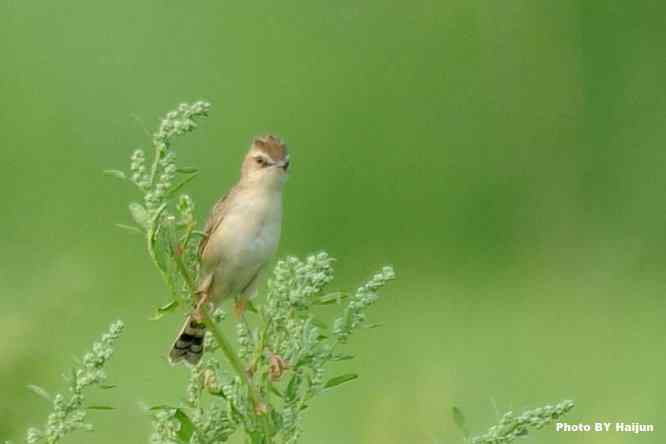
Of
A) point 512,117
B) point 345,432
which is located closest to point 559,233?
point 512,117

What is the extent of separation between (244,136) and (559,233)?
1.78 metres

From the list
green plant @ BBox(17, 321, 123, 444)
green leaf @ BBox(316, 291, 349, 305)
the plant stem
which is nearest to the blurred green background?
green leaf @ BBox(316, 291, 349, 305)

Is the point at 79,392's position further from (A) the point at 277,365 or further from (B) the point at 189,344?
(B) the point at 189,344

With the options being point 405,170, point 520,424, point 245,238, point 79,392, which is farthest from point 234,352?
point 405,170

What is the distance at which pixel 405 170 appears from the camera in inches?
414

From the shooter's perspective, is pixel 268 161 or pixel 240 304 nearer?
pixel 240 304

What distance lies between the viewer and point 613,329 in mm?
8500

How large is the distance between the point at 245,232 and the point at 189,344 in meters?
0.29

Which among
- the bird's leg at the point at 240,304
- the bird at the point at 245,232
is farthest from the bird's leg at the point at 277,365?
the bird at the point at 245,232

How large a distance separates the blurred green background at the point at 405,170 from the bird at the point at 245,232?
1.98 m

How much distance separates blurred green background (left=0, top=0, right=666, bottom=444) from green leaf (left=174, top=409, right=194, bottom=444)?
10.7ft

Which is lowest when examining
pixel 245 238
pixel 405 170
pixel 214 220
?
pixel 245 238

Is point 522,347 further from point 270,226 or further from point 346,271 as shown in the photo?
point 270,226

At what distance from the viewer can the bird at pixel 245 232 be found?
13.9 feet
